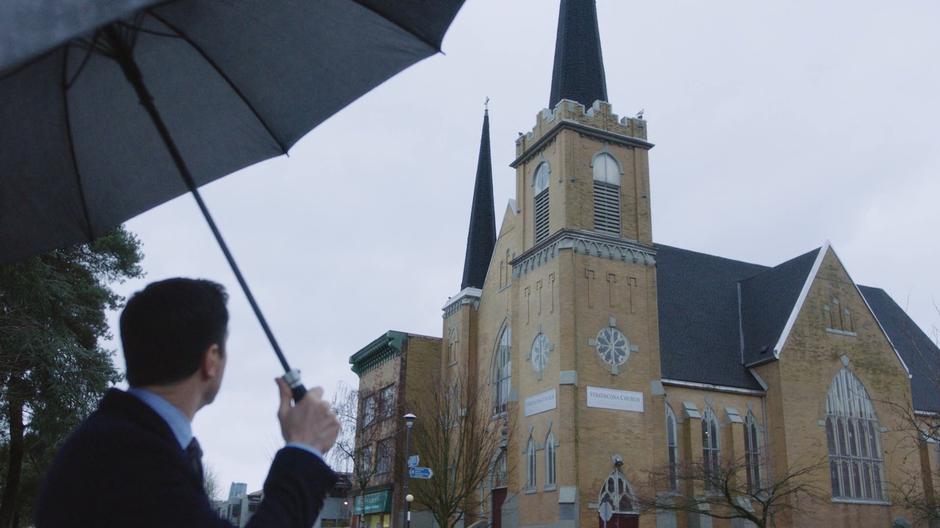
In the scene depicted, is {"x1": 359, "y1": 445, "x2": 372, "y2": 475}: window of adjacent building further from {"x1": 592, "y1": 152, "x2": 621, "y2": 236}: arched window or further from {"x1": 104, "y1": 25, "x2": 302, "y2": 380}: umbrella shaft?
{"x1": 104, "y1": 25, "x2": 302, "y2": 380}: umbrella shaft

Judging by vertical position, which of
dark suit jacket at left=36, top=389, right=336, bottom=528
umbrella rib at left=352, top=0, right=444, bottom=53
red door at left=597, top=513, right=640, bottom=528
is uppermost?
umbrella rib at left=352, top=0, right=444, bottom=53

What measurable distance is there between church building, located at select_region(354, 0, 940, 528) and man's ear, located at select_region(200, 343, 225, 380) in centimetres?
3116

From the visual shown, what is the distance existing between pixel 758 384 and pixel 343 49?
125ft

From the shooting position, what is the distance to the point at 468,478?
35.2 metres

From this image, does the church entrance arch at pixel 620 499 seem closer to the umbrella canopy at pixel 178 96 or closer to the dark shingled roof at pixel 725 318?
the dark shingled roof at pixel 725 318

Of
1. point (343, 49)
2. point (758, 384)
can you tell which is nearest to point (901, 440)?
point (758, 384)

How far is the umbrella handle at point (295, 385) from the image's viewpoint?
2.37m

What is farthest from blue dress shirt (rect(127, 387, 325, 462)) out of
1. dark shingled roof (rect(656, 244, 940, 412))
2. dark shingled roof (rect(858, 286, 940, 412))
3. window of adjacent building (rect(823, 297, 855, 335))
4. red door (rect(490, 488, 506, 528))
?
dark shingled roof (rect(858, 286, 940, 412))

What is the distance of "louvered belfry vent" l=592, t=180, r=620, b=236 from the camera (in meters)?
37.2

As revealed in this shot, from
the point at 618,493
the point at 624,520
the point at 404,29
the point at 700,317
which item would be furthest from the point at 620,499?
the point at 404,29

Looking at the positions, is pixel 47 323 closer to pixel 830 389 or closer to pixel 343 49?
pixel 343 49

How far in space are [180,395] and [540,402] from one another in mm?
33702

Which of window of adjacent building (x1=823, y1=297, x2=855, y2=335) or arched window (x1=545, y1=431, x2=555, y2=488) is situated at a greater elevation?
window of adjacent building (x1=823, y1=297, x2=855, y2=335)

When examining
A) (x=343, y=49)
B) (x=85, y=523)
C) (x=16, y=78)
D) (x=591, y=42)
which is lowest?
(x=85, y=523)
